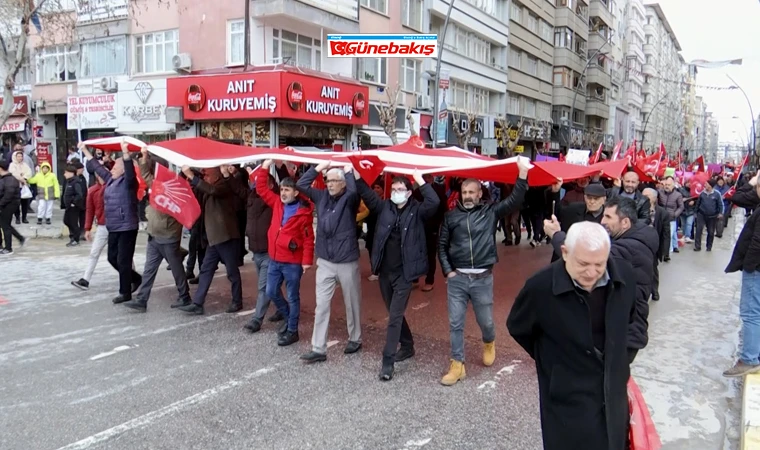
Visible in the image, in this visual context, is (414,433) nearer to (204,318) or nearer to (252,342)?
(252,342)

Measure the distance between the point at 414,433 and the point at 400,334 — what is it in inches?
64.3

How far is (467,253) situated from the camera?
5684 millimetres

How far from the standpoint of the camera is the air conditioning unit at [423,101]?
2849cm

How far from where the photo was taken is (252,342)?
22.4 feet

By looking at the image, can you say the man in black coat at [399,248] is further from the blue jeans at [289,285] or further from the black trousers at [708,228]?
the black trousers at [708,228]

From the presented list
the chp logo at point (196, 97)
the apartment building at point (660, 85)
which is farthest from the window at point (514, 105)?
the apartment building at point (660, 85)

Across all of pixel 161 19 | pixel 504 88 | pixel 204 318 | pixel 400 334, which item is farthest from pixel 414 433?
pixel 504 88

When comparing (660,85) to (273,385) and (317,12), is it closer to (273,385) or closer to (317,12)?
(317,12)

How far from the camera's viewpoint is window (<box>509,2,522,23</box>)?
39.5 m

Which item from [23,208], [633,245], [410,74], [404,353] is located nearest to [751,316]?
[633,245]

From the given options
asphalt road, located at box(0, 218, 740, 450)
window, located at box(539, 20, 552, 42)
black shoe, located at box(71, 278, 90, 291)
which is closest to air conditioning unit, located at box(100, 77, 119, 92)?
black shoe, located at box(71, 278, 90, 291)

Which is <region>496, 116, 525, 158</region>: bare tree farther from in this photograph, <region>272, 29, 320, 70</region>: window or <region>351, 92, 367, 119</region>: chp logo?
<region>272, 29, 320, 70</region>: window

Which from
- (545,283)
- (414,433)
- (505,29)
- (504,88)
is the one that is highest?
(505,29)

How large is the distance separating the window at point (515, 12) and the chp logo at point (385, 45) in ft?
83.9
